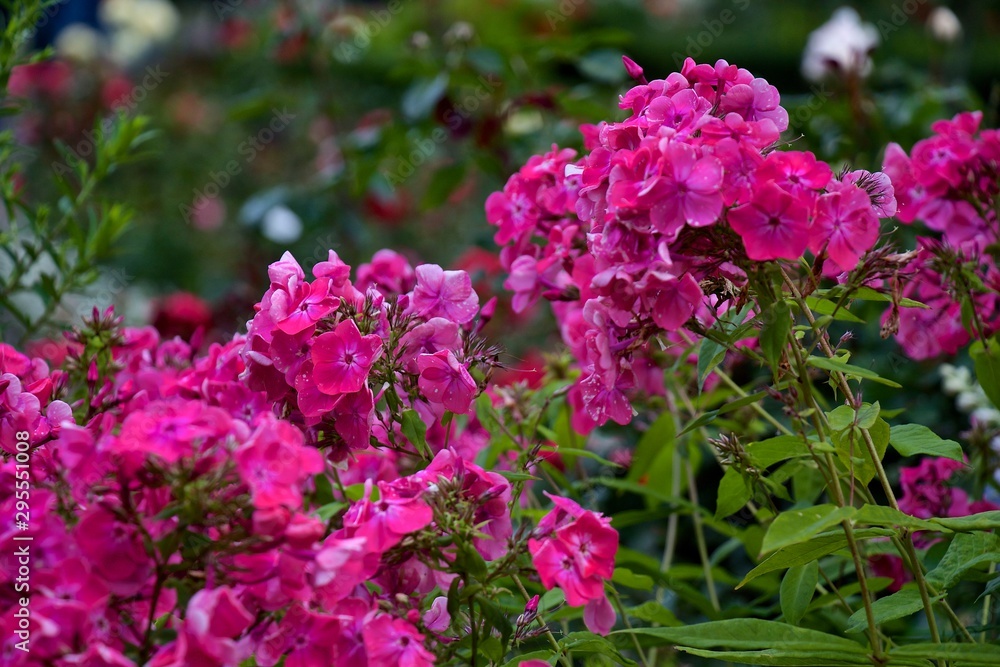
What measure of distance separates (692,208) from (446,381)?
27 centimetres

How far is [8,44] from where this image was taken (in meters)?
1.28

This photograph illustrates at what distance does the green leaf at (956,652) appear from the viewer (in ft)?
2.41

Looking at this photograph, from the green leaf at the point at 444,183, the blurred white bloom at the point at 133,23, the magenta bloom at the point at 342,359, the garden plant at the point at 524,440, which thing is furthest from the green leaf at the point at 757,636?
the blurred white bloom at the point at 133,23

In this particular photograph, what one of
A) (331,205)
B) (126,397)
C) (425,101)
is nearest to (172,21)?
(331,205)

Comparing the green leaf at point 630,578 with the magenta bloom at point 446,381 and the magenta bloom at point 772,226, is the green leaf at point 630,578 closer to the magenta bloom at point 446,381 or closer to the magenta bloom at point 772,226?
the magenta bloom at point 446,381

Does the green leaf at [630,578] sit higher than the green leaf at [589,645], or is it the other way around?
the green leaf at [589,645]

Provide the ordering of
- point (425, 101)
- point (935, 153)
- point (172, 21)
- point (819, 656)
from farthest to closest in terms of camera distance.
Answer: point (172, 21) → point (425, 101) → point (935, 153) → point (819, 656)

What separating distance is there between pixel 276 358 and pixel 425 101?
1.30 meters

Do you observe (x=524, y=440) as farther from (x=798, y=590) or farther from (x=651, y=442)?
(x=798, y=590)

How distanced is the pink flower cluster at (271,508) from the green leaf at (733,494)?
18cm

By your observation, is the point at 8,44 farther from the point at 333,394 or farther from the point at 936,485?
the point at 936,485

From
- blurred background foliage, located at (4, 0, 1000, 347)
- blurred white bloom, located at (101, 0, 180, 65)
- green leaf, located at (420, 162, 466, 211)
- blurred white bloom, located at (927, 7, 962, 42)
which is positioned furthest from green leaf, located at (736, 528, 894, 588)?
blurred white bloom, located at (101, 0, 180, 65)

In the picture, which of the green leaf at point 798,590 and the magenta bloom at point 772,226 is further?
the green leaf at point 798,590

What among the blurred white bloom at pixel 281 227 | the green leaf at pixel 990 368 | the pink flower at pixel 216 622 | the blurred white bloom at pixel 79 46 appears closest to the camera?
the pink flower at pixel 216 622
